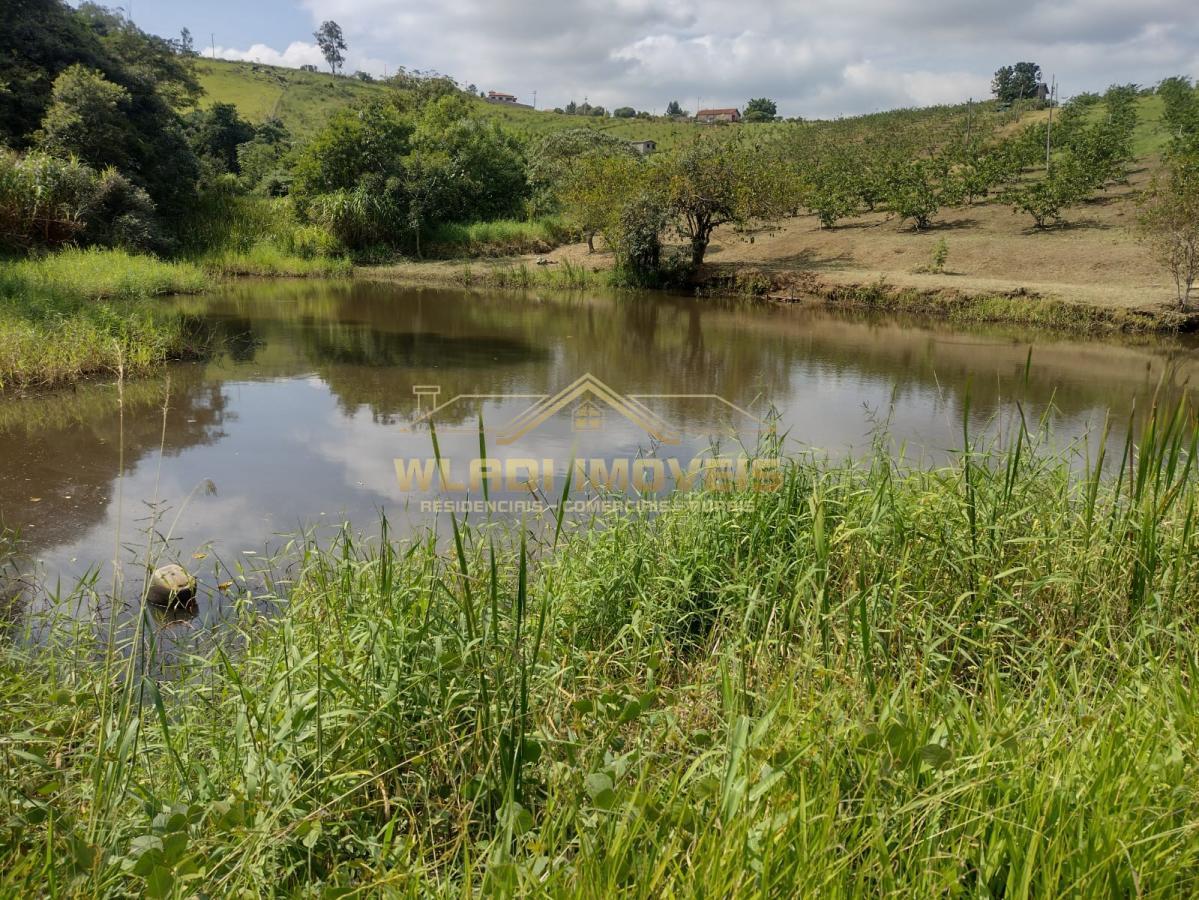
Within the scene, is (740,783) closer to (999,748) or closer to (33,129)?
(999,748)

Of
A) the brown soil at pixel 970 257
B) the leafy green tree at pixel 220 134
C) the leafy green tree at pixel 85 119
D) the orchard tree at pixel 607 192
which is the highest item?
the leafy green tree at pixel 220 134

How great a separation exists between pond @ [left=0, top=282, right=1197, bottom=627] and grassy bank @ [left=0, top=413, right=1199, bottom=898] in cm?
59

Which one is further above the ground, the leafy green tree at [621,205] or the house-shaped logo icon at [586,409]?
the leafy green tree at [621,205]

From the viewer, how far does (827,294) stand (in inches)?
593

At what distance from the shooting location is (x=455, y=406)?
745 centimetres

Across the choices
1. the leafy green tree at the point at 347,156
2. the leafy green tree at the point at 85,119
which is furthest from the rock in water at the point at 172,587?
the leafy green tree at the point at 347,156

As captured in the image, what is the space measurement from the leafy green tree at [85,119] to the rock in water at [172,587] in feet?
51.6

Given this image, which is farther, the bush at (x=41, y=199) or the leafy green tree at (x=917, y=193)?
the leafy green tree at (x=917, y=193)

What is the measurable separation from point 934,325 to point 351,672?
12.3 m

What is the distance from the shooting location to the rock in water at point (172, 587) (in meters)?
3.44

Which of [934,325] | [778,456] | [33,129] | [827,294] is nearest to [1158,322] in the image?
[934,325]

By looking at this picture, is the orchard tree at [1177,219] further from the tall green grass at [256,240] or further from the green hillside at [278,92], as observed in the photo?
the green hillside at [278,92]

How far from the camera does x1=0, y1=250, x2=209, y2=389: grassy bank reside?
7055mm

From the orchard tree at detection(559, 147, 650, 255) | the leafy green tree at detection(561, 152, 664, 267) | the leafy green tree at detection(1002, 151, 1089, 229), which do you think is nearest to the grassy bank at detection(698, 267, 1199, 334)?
the leafy green tree at detection(561, 152, 664, 267)
